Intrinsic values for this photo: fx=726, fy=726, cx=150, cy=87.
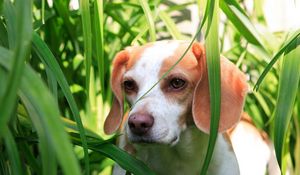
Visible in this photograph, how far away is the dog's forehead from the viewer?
6.23 ft

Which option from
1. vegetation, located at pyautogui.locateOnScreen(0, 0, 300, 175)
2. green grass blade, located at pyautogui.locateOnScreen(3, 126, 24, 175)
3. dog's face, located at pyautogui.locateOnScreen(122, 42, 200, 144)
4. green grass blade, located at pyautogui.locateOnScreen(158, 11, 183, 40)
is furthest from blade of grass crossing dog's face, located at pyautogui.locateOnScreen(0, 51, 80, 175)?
green grass blade, located at pyautogui.locateOnScreen(158, 11, 183, 40)

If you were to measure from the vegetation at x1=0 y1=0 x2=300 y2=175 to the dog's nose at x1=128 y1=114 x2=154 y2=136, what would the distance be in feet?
0.30

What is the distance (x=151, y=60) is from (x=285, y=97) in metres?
0.56

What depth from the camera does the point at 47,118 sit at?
0.98 metres

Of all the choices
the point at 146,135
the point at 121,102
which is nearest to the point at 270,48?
the point at 121,102

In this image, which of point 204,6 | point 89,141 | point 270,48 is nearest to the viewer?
point 204,6

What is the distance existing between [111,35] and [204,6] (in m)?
1.18

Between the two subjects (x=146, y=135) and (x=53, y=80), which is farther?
(x=146, y=135)

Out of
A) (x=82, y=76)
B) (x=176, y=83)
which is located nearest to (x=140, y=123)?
(x=176, y=83)

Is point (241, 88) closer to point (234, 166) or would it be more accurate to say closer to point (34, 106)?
point (234, 166)

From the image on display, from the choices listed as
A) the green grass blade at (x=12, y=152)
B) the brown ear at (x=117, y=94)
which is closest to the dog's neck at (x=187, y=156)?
the brown ear at (x=117, y=94)

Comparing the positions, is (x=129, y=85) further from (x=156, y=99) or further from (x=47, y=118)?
(x=47, y=118)

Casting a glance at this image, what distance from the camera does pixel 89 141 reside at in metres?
1.64

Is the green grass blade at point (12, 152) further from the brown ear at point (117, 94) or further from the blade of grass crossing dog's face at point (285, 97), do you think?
the brown ear at point (117, 94)
